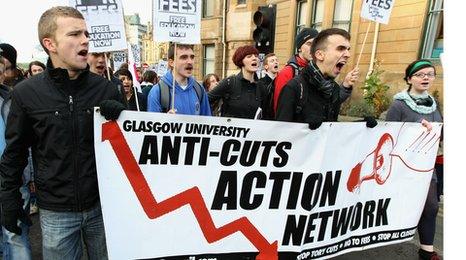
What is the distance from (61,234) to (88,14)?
2068mm

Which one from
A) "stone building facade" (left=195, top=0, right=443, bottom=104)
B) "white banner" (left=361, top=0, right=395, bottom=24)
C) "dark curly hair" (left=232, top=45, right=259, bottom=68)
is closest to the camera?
"white banner" (left=361, top=0, right=395, bottom=24)

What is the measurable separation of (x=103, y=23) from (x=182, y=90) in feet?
3.12

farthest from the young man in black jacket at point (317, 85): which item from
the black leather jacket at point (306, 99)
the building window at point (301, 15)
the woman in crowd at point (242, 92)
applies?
the building window at point (301, 15)

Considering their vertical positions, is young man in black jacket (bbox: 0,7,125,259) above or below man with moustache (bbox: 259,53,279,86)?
below

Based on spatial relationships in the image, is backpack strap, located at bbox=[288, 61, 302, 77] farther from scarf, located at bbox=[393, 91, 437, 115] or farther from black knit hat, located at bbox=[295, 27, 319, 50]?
scarf, located at bbox=[393, 91, 437, 115]

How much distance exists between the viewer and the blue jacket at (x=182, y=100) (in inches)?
128

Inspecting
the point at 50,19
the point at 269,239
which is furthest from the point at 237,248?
the point at 50,19

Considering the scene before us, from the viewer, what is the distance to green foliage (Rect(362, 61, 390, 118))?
9.94 metres

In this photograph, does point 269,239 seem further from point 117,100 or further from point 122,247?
point 117,100

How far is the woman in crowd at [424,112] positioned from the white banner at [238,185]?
0.45m

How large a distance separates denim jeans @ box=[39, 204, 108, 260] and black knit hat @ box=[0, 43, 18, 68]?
2521 millimetres

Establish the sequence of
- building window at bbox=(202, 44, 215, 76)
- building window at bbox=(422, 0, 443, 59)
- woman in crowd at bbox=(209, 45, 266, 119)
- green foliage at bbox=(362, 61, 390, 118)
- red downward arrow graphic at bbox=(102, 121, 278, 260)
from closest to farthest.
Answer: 1. red downward arrow graphic at bbox=(102, 121, 278, 260)
2. woman in crowd at bbox=(209, 45, 266, 119)
3. building window at bbox=(422, 0, 443, 59)
4. green foliage at bbox=(362, 61, 390, 118)
5. building window at bbox=(202, 44, 215, 76)

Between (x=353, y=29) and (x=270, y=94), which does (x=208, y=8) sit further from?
(x=270, y=94)

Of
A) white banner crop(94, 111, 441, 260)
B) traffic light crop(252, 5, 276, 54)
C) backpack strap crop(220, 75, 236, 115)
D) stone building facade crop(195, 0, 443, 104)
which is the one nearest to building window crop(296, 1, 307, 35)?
stone building facade crop(195, 0, 443, 104)
